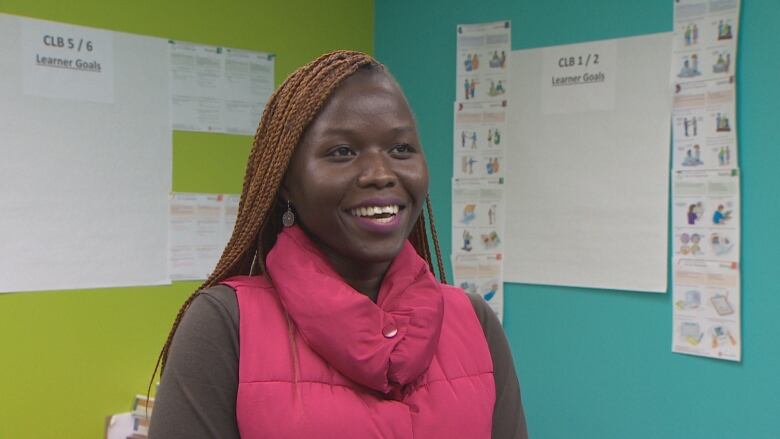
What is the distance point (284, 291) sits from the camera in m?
0.98

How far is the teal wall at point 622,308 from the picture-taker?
69.3 inches

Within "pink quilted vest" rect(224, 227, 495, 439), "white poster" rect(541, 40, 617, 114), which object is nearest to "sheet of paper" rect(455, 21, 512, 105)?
"white poster" rect(541, 40, 617, 114)

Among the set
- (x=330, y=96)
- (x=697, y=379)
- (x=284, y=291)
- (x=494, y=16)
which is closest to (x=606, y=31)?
(x=494, y=16)

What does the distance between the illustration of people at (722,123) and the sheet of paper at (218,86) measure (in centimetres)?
130

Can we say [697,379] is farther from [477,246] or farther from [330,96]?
[330,96]

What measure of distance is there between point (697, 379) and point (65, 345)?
1576 mm

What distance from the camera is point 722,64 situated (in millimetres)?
1818

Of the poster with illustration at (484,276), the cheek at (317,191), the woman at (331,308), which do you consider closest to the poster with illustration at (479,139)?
the poster with illustration at (484,276)

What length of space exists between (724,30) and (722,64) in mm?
79

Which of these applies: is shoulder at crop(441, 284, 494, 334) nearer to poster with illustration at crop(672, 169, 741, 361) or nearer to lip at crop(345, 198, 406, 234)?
lip at crop(345, 198, 406, 234)

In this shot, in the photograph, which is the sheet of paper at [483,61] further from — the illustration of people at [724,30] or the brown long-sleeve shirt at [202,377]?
the brown long-sleeve shirt at [202,377]

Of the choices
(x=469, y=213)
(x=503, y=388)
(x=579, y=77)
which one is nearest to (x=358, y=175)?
(x=503, y=388)

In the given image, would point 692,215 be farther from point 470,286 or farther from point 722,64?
point 470,286

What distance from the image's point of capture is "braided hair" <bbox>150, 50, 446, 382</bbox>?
1.00 metres
